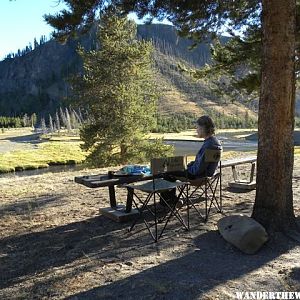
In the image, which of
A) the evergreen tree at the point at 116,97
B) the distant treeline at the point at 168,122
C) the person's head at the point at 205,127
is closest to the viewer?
the person's head at the point at 205,127

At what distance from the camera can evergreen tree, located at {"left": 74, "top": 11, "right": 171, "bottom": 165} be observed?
75.6 feet

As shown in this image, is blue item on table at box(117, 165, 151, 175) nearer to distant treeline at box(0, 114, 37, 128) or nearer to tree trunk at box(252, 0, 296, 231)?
tree trunk at box(252, 0, 296, 231)

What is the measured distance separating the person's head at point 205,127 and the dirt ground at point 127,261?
51.7 inches

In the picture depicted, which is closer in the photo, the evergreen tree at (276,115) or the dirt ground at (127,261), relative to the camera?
the dirt ground at (127,261)

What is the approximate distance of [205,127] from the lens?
6090mm

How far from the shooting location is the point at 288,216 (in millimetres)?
5258

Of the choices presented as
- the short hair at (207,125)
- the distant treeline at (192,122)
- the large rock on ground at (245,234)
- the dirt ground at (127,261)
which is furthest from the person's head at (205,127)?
the distant treeline at (192,122)

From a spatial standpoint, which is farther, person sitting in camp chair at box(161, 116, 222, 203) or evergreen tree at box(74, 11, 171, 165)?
evergreen tree at box(74, 11, 171, 165)

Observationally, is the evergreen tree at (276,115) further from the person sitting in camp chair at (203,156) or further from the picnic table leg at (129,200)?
the picnic table leg at (129,200)

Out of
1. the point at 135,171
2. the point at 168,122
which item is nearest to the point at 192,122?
the point at 168,122

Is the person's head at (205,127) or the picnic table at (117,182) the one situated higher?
the person's head at (205,127)

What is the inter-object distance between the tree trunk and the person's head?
39.6 inches

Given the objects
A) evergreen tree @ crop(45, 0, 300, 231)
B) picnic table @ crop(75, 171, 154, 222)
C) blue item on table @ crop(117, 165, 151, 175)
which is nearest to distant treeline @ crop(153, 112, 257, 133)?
blue item on table @ crop(117, 165, 151, 175)

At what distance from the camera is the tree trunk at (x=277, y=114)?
5039 mm
